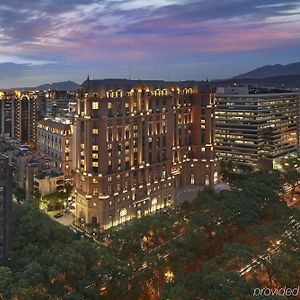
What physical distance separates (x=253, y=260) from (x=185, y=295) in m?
11.6

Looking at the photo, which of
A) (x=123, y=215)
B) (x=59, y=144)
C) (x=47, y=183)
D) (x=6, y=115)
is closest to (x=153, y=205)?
(x=123, y=215)

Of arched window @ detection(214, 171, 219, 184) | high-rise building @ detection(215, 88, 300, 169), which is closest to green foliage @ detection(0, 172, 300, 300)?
arched window @ detection(214, 171, 219, 184)

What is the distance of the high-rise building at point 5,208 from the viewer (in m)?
44.4

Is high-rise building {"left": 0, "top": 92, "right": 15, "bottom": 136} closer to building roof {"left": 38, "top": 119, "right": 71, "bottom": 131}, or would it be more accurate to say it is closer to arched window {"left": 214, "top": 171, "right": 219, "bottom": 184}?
building roof {"left": 38, "top": 119, "right": 71, "bottom": 131}

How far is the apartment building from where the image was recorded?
280 ft

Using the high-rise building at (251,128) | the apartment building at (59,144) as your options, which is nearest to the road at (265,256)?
the apartment building at (59,144)

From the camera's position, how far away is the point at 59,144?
8731 centimetres

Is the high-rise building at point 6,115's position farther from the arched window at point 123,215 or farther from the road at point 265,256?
the road at point 265,256

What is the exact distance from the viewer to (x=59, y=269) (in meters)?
34.5

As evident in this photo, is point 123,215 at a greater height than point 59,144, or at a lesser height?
lesser

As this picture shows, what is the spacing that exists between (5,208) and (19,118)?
89350 millimetres

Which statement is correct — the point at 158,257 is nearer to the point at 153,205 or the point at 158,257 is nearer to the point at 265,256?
the point at 265,256

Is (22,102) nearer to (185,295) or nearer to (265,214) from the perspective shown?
(265,214)

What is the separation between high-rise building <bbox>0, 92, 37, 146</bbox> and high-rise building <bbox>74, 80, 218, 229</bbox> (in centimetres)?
6321
